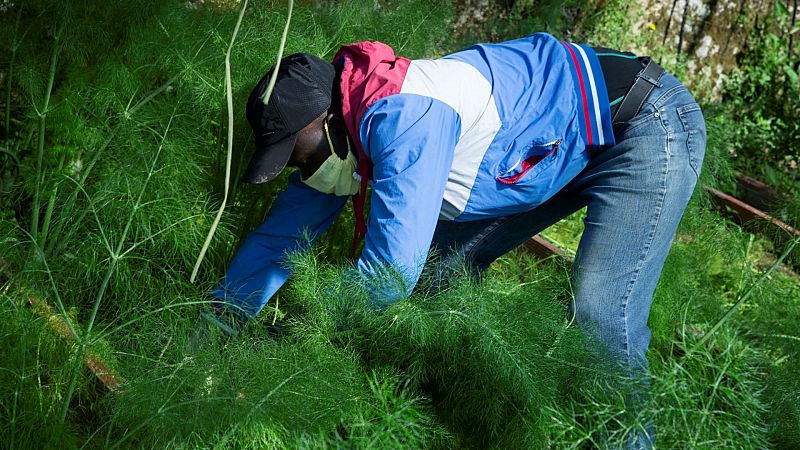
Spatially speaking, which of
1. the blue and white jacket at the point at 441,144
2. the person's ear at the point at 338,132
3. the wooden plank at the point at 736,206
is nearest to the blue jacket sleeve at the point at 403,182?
the blue and white jacket at the point at 441,144

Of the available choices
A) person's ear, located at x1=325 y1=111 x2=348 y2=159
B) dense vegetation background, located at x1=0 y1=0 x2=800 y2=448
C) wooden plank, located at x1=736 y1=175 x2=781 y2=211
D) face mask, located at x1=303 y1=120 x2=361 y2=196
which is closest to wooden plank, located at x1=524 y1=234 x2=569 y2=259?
dense vegetation background, located at x1=0 y1=0 x2=800 y2=448

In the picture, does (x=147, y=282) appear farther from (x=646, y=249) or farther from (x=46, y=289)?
(x=646, y=249)

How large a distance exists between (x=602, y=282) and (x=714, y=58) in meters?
4.06

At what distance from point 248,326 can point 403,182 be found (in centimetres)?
74

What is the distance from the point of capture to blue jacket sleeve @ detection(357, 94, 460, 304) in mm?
2168

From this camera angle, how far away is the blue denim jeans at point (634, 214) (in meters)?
2.52

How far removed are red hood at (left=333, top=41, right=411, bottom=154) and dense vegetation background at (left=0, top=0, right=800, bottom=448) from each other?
447 mm

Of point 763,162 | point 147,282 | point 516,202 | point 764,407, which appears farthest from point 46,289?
point 763,162

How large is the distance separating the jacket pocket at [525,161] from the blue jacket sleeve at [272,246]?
1.91 ft

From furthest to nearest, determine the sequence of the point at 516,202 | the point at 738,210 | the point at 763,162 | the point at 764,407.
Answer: the point at 763,162 < the point at 738,210 < the point at 516,202 < the point at 764,407

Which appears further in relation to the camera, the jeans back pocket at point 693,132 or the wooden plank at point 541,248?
the wooden plank at point 541,248

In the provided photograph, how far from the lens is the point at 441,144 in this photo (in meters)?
2.21

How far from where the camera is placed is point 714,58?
598 cm

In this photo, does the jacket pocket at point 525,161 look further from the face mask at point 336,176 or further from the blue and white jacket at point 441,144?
the face mask at point 336,176
